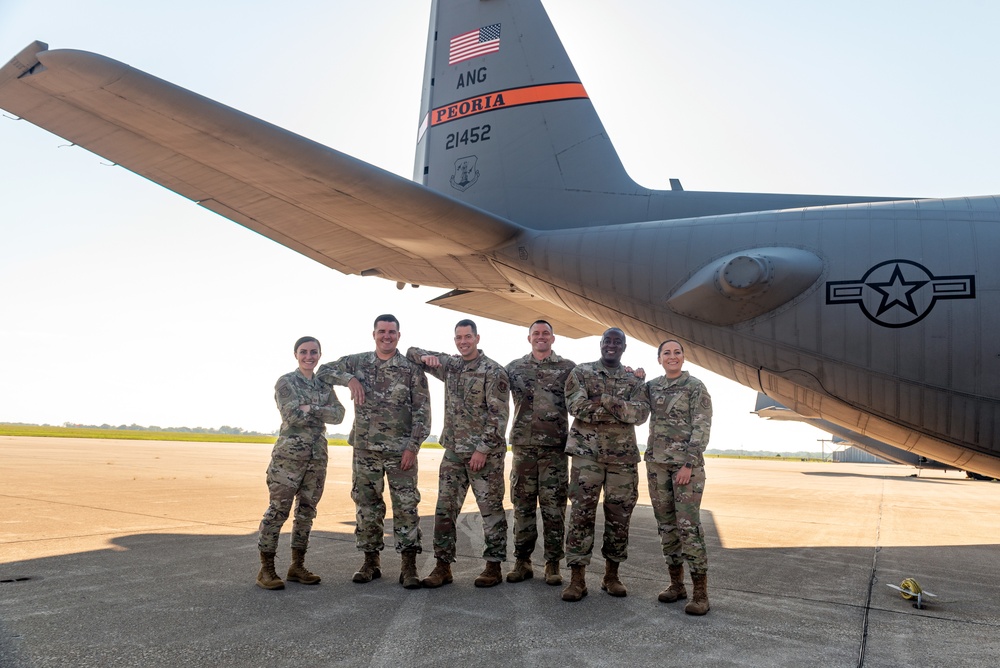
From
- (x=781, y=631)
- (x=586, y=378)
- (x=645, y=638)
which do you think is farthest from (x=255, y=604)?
(x=781, y=631)

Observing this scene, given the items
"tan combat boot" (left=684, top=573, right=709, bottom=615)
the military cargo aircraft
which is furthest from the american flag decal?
"tan combat boot" (left=684, top=573, right=709, bottom=615)

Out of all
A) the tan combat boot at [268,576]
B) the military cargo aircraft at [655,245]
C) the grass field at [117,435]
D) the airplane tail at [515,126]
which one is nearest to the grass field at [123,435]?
the grass field at [117,435]

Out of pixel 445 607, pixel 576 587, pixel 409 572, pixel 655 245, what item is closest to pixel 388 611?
pixel 445 607

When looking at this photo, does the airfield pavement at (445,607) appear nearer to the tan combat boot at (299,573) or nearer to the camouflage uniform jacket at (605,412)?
the tan combat boot at (299,573)

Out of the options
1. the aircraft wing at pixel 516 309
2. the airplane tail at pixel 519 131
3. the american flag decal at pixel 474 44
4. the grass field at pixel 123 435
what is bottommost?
the grass field at pixel 123 435

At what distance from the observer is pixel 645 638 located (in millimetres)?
3600

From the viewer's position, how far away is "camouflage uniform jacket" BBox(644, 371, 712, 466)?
4.62m

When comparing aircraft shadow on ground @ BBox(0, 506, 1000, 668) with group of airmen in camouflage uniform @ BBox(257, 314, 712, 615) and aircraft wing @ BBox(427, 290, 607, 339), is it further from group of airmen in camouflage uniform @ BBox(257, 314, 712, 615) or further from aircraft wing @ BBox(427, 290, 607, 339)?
aircraft wing @ BBox(427, 290, 607, 339)

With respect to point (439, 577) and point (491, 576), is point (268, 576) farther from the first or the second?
point (491, 576)

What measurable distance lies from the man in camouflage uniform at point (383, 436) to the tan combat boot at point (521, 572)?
0.72m

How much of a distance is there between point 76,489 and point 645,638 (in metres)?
10.0

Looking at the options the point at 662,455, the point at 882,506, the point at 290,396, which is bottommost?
the point at 882,506

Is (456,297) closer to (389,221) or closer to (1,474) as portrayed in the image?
(389,221)

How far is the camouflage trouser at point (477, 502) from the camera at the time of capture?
193 inches
